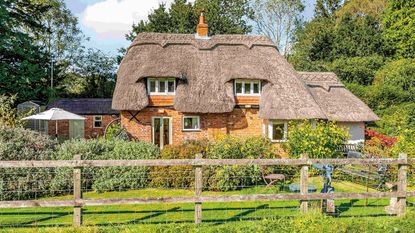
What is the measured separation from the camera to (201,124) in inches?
763

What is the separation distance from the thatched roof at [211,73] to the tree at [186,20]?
14129 millimetres

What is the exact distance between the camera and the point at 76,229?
6.61 meters

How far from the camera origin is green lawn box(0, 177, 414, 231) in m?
7.38

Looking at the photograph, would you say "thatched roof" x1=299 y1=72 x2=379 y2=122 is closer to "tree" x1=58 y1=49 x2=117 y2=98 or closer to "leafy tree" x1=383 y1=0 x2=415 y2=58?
"leafy tree" x1=383 y1=0 x2=415 y2=58

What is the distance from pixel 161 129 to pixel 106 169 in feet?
27.4

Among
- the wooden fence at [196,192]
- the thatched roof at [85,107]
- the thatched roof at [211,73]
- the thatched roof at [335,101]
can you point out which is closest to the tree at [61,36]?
the thatched roof at [85,107]

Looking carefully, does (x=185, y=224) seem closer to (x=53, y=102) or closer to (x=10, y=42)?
(x=10, y=42)

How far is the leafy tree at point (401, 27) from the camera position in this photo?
34250mm

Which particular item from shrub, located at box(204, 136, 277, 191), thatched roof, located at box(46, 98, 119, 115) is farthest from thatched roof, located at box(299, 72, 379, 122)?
thatched roof, located at box(46, 98, 119, 115)

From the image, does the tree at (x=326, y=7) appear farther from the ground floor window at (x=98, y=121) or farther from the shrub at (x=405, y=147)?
the shrub at (x=405, y=147)

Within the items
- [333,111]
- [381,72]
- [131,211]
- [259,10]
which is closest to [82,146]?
[131,211]

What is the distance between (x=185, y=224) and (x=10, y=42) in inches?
748

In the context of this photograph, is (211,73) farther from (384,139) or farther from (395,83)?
(395,83)

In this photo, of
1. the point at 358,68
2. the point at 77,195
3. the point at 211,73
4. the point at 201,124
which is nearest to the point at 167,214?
the point at 77,195
